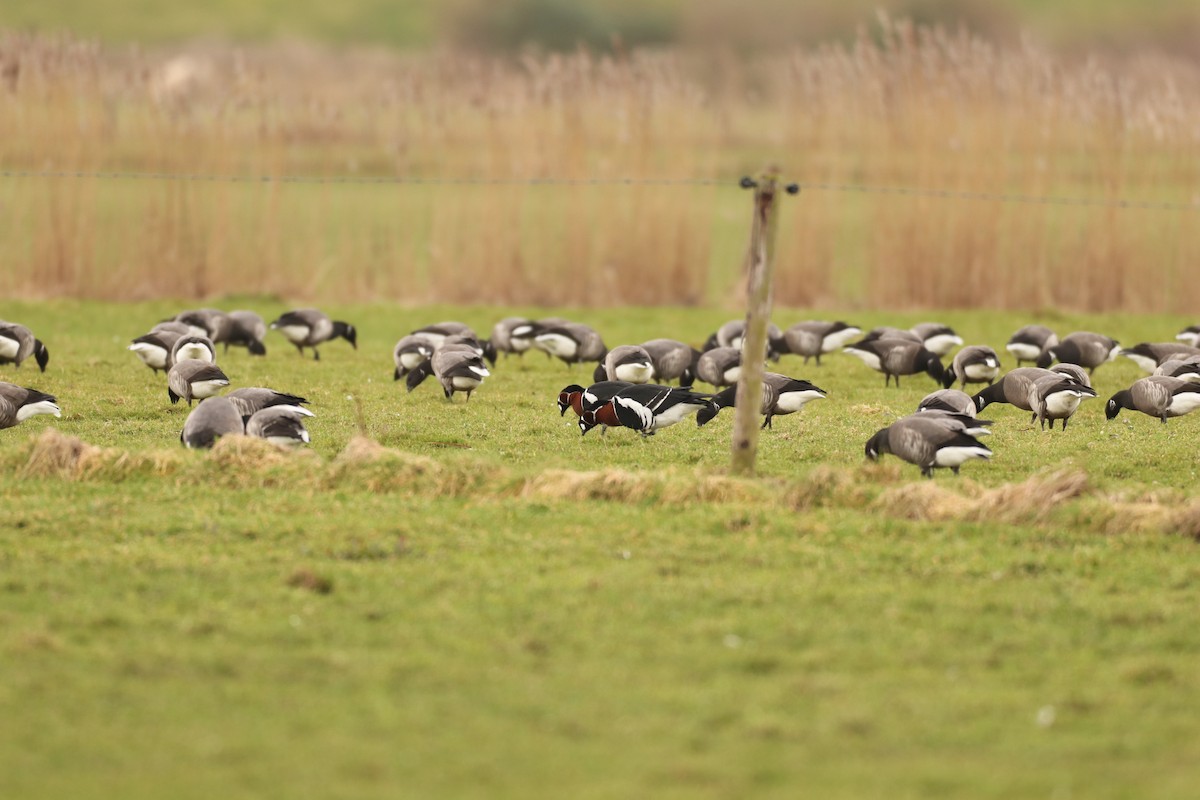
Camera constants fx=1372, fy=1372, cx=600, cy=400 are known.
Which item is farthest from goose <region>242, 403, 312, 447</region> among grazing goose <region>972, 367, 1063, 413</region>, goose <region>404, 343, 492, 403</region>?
grazing goose <region>972, 367, 1063, 413</region>

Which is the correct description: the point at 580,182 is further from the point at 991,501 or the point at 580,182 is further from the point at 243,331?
the point at 991,501

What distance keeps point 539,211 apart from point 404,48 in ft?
289

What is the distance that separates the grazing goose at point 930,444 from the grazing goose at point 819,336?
765cm

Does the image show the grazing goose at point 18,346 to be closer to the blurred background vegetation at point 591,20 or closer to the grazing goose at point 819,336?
the grazing goose at point 819,336

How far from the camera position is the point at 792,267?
25.2 m

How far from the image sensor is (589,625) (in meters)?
7.37

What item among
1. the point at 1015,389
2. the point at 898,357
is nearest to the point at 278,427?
the point at 1015,389

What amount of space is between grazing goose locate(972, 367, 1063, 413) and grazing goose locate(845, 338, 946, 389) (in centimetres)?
244

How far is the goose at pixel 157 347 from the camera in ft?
53.7

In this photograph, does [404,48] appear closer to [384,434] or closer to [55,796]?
[384,434]

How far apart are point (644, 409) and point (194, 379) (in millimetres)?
4822

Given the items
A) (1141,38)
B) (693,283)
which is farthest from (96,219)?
(1141,38)

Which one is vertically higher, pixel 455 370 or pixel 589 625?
pixel 455 370

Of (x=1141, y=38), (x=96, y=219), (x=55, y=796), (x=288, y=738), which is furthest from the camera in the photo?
(x=1141, y=38)
